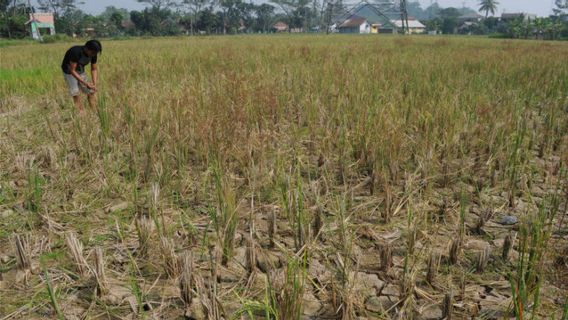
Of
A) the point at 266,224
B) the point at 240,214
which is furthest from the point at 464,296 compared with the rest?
the point at 240,214

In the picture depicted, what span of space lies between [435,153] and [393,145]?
1.09 ft

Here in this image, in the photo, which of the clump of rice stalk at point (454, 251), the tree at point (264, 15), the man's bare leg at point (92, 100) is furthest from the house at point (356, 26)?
the clump of rice stalk at point (454, 251)

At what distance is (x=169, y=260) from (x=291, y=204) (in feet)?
2.42

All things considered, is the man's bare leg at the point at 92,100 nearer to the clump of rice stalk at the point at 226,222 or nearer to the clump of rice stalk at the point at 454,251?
the clump of rice stalk at the point at 226,222

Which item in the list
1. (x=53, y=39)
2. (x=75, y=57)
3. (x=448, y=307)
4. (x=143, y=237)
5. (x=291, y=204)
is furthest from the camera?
(x=53, y=39)

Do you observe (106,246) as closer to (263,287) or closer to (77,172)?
(263,287)

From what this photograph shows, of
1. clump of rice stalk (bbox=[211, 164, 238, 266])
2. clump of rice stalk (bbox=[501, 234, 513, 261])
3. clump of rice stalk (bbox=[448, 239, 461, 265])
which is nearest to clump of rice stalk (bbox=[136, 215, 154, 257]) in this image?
clump of rice stalk (bbox=[211, 164, 238, 266])

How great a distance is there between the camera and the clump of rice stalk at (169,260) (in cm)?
156

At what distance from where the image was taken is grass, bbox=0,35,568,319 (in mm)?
1443

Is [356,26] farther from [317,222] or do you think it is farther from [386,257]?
[386,257]

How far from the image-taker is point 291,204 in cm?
207

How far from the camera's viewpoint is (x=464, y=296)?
1440mm

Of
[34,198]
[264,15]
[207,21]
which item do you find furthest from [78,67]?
[264,15]

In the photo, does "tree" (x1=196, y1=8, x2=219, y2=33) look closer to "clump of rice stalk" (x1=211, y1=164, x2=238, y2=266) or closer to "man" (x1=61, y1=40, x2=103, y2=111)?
"man" (x1=61, y1=40, x2=103, y2=111)
